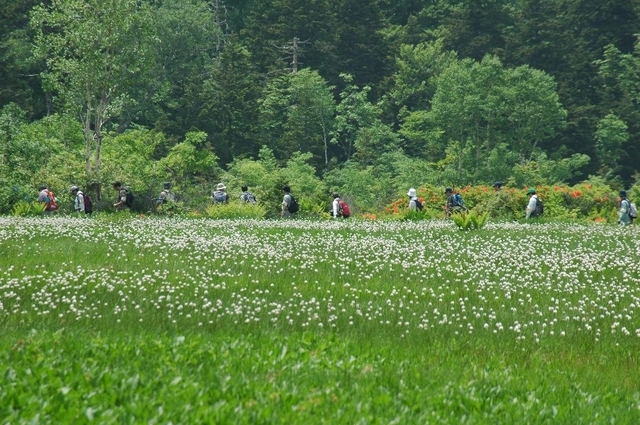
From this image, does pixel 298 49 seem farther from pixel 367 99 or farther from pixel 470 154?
pixel 470 154

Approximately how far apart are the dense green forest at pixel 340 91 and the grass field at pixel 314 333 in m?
31.6

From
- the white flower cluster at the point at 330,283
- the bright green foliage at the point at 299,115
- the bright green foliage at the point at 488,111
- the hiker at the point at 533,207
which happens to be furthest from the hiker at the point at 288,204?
the bright green foliage at the point at 299,115

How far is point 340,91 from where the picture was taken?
87312 millimetres

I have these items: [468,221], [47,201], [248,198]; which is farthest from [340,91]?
[468,221]

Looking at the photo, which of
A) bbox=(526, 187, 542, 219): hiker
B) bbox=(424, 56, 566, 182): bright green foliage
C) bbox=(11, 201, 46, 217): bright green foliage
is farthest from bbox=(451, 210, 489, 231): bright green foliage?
bbox=(424, 56, 566, 182): bright green foliage

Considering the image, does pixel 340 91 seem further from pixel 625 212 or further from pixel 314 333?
pixel 314 333

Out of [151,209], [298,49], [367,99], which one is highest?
[298,49]

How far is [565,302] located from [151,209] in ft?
103

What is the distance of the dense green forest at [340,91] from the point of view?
55.9m

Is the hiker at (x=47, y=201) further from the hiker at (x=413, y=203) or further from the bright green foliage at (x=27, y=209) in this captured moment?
the hiker at (x=413, y=203)

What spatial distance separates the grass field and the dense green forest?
31.6 m

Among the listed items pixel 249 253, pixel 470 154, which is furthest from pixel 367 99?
pixel 249 253

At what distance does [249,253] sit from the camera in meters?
17.9

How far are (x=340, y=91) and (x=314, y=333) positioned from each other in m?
78.7
